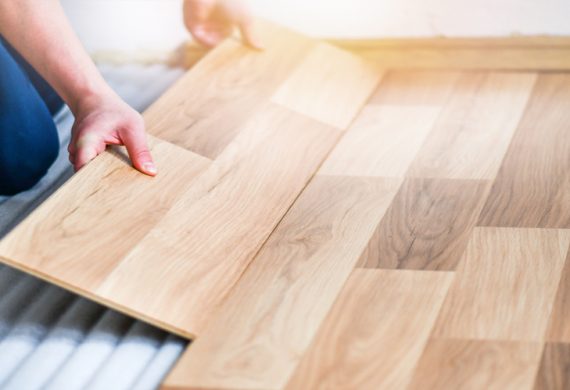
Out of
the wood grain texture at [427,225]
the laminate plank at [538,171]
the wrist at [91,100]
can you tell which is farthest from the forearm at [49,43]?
the laminate plank at [538,171]

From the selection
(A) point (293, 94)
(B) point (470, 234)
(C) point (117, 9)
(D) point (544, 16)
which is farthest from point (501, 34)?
(C) point (117, 9)

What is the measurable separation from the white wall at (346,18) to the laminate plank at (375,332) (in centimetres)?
89

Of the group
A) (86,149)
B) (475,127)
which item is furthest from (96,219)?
(475,127)

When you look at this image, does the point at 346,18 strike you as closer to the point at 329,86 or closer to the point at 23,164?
the point at 329,86

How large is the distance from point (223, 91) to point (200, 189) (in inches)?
15.3

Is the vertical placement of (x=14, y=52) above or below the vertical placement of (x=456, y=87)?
above

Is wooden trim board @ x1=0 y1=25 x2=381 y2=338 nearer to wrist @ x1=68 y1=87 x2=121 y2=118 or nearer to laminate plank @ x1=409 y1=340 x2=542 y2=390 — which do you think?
wrist @ x1=68 y1=87 x2=121 y2=118

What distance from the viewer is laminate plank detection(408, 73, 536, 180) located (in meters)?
1.60

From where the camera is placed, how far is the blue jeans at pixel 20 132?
62.7 inches

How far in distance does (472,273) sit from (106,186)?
1.92ft

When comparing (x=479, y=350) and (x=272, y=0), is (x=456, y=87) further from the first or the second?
(x=479, y=350)

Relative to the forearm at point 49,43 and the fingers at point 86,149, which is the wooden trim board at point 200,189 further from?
the forearm at point 49,43

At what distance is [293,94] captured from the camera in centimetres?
183

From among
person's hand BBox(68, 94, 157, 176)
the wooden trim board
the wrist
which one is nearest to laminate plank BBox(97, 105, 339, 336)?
the wooden trim board
